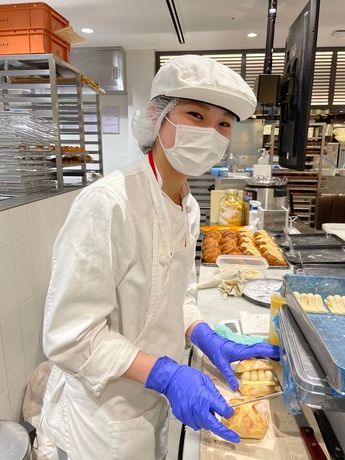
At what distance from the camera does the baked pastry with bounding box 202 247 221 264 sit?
6.31 feet

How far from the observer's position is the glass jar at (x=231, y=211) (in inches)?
105

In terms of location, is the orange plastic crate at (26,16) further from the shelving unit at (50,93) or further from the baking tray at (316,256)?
the baking tray at (316,256)

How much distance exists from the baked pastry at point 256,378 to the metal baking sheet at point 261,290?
1.63ft


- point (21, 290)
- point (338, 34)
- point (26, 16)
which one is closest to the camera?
point (21, 290)

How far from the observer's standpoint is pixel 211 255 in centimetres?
195

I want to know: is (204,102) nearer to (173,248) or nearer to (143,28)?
(173,248)

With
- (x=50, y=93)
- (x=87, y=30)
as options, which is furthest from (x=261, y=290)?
(x=87, y=30)

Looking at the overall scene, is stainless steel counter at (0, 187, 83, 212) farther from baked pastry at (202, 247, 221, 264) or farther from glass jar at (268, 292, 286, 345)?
glass jar at (268, 292, 286, 345)

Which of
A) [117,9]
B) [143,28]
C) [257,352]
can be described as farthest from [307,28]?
[143,28]

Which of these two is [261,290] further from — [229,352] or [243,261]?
[229,352]

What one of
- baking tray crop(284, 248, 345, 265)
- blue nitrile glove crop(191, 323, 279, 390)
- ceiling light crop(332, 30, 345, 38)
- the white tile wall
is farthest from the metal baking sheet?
ceiling light crop(332, 30, 345, 38)

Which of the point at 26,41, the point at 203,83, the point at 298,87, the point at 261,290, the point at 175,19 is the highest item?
the point at 175,19

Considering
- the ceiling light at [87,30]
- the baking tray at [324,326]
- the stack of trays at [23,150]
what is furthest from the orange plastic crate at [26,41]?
the baking tray at [324,326]

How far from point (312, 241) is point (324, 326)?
136cm
